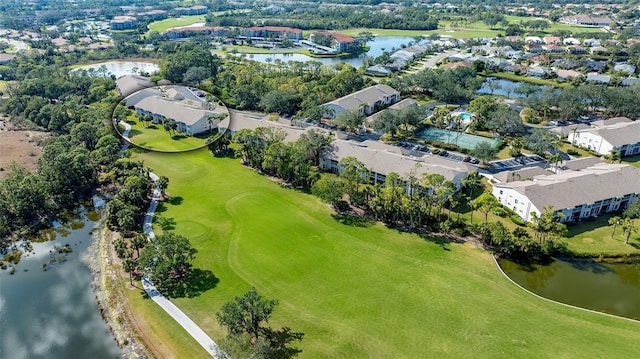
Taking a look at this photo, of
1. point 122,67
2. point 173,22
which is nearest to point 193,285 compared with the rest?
point 122,67

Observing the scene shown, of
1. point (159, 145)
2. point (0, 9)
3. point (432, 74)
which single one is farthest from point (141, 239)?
point (0, 9)

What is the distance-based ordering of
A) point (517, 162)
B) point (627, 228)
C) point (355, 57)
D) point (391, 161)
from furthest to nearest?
1. point (355, 57)
2. point (517, 162)
3. point (391, 161)
4. point (627, 228)

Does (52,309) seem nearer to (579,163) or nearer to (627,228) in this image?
(627,228)

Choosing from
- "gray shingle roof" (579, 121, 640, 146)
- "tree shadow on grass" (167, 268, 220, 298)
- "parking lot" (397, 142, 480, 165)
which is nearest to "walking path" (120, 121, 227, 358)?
"tree shadow on grass" (167, 268, 220, 298)

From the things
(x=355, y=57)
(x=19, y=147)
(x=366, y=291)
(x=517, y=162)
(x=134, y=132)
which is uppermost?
(x=355, y=57)

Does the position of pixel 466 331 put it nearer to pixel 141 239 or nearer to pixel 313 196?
pixel 313 196

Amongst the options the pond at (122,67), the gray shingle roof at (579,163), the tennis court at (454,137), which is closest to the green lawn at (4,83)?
the pond at (122,67)
